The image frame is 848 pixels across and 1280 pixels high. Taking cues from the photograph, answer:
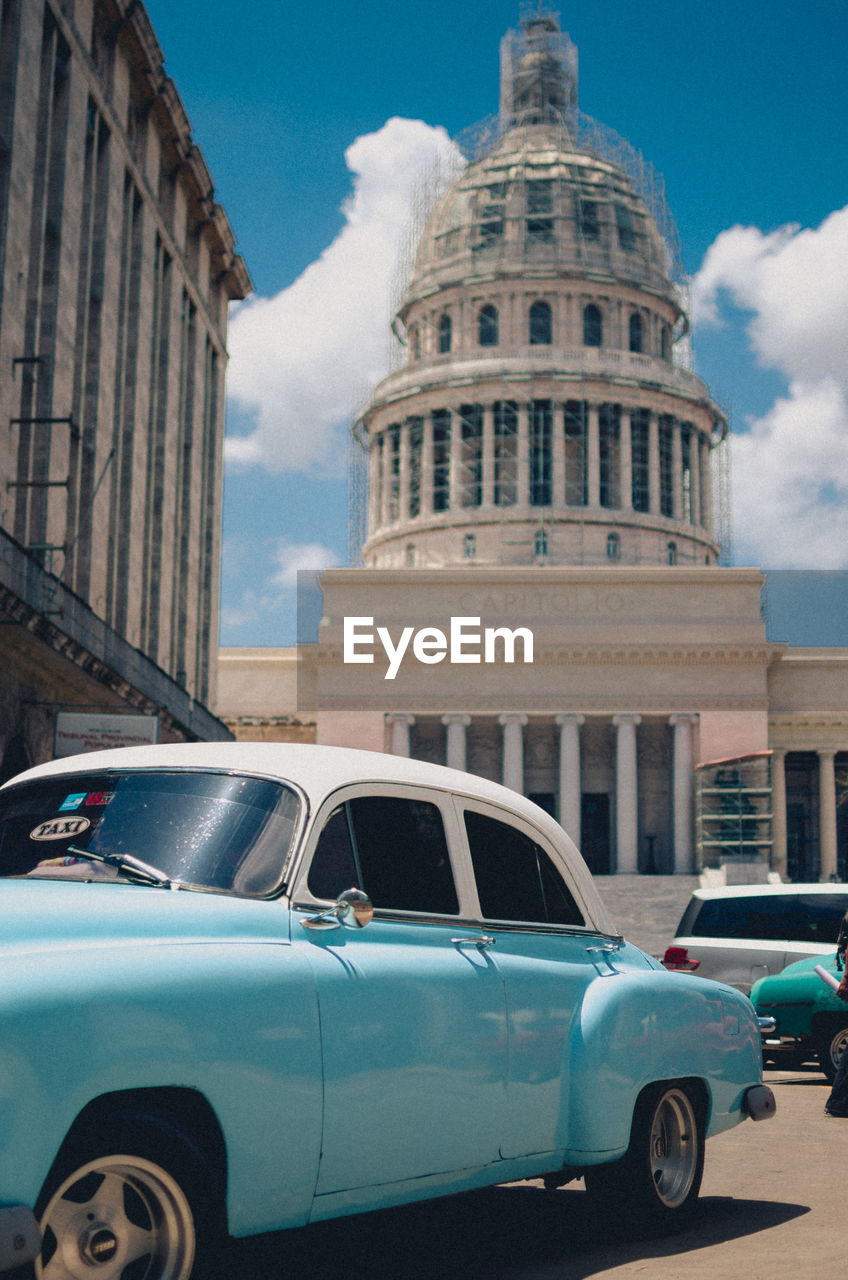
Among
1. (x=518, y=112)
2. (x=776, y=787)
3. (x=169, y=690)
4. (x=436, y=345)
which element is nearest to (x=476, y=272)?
(x=436, y=345)

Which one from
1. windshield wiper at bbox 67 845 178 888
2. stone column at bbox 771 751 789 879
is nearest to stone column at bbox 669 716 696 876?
stone column at bbox 771 751 789 879

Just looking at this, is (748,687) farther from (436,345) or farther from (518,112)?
(518,112)

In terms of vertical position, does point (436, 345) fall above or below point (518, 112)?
below

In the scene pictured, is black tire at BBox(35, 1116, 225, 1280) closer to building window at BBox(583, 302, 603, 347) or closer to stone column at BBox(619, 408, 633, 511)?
stone column at BBox(619, 408, 633, 511)

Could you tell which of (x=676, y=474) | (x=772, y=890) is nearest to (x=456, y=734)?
(x=676, y=474)

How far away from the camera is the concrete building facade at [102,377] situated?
24.6 metres

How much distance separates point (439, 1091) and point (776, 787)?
64.1 metres

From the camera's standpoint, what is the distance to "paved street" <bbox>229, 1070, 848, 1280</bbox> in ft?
18.2

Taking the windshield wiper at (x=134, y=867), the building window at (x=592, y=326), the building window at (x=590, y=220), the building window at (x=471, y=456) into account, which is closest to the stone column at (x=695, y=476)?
the building window at (x=592, y=326)

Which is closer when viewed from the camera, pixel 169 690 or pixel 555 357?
pixel 169 690

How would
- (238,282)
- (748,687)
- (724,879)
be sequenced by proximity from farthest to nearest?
(748,687)
(724,879)
(238,282)

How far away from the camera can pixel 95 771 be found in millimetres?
5406

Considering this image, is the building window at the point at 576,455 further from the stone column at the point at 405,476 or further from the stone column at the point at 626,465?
the stone column at the point at 405,476

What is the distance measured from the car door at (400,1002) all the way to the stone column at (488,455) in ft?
253
